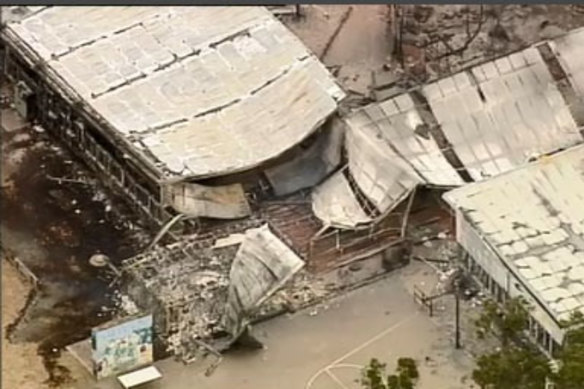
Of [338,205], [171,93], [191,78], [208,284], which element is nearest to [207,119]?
[171,93]

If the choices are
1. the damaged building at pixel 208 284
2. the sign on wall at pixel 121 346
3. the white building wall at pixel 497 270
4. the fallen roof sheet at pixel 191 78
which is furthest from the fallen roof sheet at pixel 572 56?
the sign on wall at pixel 121 346

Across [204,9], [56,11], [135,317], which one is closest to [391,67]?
[204,9]

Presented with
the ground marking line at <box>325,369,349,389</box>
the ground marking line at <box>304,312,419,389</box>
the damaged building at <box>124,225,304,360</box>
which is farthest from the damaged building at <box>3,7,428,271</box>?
the ground marking line at <box>325,369,349,389</box>

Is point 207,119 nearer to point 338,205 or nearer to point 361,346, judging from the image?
point 338,205

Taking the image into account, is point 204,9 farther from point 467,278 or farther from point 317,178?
point 467,278

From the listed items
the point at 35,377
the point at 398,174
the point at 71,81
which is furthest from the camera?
the point at 71,81

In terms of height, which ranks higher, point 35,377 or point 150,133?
point 150,133
